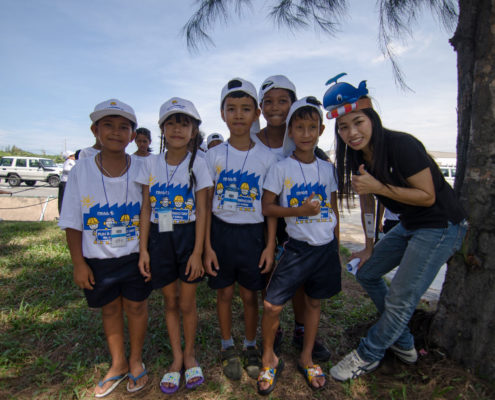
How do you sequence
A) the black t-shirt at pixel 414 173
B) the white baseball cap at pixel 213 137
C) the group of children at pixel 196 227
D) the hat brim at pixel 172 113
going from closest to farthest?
the black t-shirt at pixel 414 173 → the group of children at pixel 196 227 → the hat brim at pixel 172 113 → the white baseball cap at pixel 213 137

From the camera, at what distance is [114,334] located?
76.4 inches

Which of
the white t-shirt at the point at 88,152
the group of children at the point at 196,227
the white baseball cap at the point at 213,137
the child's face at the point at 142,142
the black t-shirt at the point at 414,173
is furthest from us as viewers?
the white baseball cap at the point at 213,137

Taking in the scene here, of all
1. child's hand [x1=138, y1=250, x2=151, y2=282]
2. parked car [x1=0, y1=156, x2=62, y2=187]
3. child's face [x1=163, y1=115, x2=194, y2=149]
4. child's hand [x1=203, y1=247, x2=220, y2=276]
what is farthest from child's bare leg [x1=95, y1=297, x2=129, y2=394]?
parked car [x1=0, y1=156, x2=62, y2=187]

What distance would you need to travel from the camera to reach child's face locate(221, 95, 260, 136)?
204cm

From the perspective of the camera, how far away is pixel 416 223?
1842 mm

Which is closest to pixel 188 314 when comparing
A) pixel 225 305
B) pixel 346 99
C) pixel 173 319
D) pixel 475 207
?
pixel 173 319

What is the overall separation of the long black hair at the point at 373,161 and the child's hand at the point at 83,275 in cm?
164

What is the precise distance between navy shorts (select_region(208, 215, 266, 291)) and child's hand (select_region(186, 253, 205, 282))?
0.13 meters

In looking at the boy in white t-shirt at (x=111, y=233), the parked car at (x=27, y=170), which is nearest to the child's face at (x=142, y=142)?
the boy in white t-shirt at (x=111, y=233)

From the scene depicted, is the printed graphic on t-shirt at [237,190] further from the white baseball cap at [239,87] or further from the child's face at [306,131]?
the white baseball cap at [239,87]

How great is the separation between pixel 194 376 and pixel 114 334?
1.87 feet

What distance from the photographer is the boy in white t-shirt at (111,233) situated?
5.83ft

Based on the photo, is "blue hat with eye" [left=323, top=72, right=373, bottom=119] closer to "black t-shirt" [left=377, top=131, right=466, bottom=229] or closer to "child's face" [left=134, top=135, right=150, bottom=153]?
"black t-shirt" [left=377, top=131, right=466, bottom=229]

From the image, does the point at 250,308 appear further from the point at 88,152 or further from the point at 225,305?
the point at 88,152
